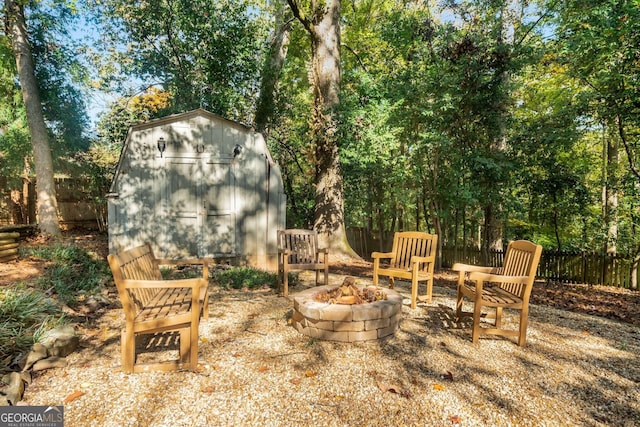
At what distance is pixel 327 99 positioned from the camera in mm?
8781

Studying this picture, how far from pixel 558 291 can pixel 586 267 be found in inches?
90.4

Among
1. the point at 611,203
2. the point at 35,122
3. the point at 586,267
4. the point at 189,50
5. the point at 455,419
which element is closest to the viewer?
the point at 455,419

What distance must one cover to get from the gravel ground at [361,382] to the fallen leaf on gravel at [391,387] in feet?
0.05

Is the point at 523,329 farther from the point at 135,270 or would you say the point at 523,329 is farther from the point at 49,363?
the point at 49,363

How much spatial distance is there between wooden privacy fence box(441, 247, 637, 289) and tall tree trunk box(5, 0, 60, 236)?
11868mm

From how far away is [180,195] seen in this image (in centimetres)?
711

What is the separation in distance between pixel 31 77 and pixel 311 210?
347 inches

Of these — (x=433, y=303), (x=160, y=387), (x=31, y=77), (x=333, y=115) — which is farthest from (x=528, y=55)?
(x=31, y=77)

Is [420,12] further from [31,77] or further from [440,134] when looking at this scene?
[31,77]

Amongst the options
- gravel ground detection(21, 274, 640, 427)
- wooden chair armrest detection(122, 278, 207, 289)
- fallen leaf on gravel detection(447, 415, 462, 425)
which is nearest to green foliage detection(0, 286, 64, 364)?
gravel ground detection(21, 274, 640, 427)

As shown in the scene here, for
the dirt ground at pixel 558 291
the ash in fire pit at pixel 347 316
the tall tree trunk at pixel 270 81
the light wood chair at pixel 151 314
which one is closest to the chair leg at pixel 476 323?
the ash in fire pit at pixel 347 316

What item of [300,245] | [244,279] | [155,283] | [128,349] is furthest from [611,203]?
[128,349]

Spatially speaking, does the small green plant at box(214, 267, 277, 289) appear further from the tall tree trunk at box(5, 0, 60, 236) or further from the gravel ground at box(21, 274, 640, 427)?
the tall tree trunk at box(5, 0, 60, 236)

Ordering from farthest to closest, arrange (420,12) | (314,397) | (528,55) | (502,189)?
(420,12) < (502,189) < (528,55) < (314,397)
